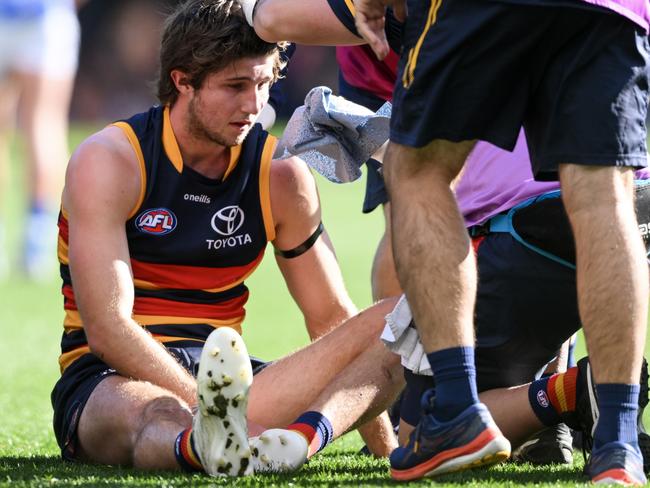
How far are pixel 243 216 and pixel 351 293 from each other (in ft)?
14.1

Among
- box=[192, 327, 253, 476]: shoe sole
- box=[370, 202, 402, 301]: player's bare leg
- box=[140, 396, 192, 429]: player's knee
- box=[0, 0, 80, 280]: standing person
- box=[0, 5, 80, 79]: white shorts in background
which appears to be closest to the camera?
box=[192, 327, 253, 476]: shoe sole

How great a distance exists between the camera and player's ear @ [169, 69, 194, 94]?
416 centimetres

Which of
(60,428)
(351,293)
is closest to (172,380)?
(60,428)

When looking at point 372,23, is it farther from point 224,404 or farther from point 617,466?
point 617,466

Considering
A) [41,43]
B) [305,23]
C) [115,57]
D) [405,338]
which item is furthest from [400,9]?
[115,57]

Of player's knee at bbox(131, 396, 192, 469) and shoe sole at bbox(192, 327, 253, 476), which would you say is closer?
shoe sole at bbox(192, 327, 253, 476)

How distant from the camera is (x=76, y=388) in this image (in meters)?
3.85

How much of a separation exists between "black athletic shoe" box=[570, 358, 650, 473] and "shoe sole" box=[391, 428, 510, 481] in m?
0.46

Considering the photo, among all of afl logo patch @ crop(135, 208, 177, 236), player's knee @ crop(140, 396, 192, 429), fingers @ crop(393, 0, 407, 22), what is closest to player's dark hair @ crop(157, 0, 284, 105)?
afl logo patch @ crop(135, 208, 177, 236)

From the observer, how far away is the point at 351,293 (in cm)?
836

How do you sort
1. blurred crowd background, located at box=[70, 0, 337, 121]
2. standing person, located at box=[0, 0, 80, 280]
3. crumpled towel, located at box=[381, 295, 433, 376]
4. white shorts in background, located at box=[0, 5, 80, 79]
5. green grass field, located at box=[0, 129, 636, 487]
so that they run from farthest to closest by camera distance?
blurred crowd background, located at box=[70, 0, 337, 121]
white shorts in background, located at box=[0, 5, 80, 79]
standing person, located at box=[0, 0, 80, 280]
crumpled towel, located at box=[381, 295, 433, 376]
green grass field, located at box=[0, 129, 636, 487]

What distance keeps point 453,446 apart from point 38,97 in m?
6.96

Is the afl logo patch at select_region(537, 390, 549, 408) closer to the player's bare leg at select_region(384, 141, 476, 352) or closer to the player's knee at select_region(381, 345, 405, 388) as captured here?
the player's knee at select_region(381, 345, 405, 388)

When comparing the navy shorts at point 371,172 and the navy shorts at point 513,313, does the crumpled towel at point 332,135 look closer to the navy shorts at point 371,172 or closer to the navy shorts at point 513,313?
the navy shorts at point 513,313
